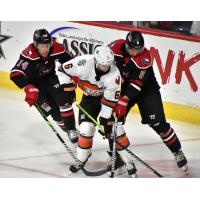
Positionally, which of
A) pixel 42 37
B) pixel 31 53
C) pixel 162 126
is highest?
pixel 42 37

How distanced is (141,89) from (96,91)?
1.05ft

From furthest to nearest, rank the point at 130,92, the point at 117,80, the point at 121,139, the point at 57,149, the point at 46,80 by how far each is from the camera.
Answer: the point at 57,149
the point at 46,80
the point at 121,139
the point at 130,92
the point at 117,80

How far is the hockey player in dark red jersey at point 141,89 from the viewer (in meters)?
4.24

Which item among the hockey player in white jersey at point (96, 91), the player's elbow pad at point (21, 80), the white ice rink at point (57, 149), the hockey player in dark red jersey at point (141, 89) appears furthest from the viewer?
the white ice rink at point (57, 149)

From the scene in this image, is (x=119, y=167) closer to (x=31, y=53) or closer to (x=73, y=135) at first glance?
(x=73, y=135)

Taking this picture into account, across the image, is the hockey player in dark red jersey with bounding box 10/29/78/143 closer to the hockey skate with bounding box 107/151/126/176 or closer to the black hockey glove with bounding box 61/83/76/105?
the black hockey glove with bounding box 61/83/76/105

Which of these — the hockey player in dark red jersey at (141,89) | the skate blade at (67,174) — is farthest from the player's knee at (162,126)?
the skate blade at (67,174)

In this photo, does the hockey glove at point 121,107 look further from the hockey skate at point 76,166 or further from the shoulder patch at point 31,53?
the shoulder patch at point 31,53

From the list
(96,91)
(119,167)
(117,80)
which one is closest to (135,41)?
(117,80)

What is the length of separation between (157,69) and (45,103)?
2.80 feet

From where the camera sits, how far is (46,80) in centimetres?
449

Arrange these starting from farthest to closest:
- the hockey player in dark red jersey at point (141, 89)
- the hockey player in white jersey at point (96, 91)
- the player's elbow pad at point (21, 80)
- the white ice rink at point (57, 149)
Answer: the white ice rink at point (57, 149) < the player's elbow pad at point (21, 80) < the hockey player in dark red jersey at point (141, 89) < the hockey player in white jersey at point (96, 91)

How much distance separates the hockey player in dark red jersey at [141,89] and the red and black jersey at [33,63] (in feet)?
1.16

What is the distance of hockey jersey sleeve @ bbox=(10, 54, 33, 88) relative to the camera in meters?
4.36
